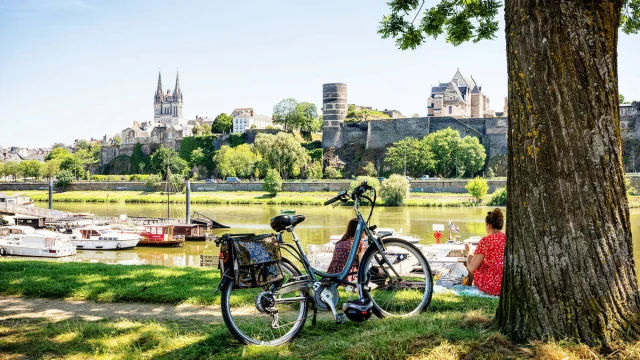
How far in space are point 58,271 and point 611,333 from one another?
6490mm

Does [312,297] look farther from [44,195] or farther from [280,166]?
[44,195]

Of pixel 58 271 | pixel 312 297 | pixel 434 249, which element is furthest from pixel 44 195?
pixel 312 297

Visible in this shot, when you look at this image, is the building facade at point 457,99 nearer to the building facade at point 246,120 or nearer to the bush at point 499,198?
the bush at point 499,198

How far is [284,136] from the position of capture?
6222cm

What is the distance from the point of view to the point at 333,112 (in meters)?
72.8

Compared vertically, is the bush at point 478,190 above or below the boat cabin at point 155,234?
above

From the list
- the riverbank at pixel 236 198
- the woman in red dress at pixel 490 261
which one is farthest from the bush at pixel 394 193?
the woman in red dress at pixel 490 261

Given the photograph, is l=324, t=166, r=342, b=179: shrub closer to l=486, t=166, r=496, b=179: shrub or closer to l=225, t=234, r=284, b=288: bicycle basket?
l=486, t=166, r=496, b=179: shrub

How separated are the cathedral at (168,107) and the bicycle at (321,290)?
496 feet

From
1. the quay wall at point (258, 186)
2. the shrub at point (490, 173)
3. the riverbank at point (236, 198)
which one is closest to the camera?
the riverbank at point (236, 198)

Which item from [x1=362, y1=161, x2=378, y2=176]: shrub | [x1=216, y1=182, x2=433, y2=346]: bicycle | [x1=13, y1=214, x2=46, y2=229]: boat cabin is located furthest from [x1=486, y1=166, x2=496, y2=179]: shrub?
[x1=216, y1=182, x2=433, y2=346]: bicycle

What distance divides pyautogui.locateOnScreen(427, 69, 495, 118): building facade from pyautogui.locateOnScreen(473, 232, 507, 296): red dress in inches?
2593

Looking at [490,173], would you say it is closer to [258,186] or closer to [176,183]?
[258,186]

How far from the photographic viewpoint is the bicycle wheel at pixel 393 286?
4.20m
